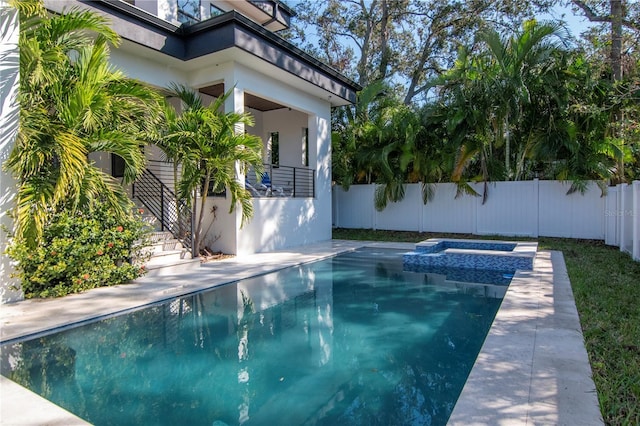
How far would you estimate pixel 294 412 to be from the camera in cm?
307

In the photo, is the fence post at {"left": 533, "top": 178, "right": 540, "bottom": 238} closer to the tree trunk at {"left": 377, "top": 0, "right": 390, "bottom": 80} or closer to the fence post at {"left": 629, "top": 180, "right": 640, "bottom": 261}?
the fence post at {"left": 629, "top": 180, "right": 640, "bottom": 261}

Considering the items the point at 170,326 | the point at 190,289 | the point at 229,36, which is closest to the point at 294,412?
the point at 170,326

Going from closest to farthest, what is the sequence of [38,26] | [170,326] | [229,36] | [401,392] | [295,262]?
[401,392] → [170,326] → [38,26] → [229,36] → [295,262]

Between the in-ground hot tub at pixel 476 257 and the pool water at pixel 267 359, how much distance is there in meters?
2.15

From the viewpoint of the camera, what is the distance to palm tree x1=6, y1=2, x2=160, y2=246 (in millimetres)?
5289

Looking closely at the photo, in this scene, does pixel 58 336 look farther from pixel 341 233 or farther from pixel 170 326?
pixel 341 233

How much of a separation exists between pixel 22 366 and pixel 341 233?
12.2 meters

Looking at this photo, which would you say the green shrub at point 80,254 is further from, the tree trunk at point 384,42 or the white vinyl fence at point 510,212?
the tree trunk at point 384,42

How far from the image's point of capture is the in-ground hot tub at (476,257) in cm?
834

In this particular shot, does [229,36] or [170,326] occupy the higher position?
[229,36]

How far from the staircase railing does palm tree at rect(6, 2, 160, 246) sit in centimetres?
322

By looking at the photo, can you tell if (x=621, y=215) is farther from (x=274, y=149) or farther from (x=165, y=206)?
(x=274, y=149)

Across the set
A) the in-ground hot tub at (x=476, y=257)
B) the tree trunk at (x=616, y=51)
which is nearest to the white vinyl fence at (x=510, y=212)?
the tree trunk at (x=616, y=51)

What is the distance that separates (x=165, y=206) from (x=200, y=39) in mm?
4329
